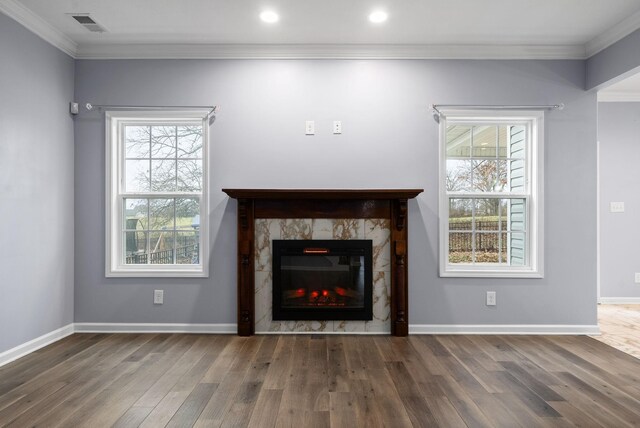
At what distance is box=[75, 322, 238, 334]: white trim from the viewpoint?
3529 millimetres

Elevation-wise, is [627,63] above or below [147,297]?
above

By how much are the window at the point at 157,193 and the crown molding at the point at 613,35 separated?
3575 mm

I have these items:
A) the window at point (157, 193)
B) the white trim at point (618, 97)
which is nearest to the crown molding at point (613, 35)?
the white trim at point (618, 97)

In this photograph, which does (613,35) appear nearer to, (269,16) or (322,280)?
(269,16)

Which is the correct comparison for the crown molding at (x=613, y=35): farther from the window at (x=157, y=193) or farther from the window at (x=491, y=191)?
the window at (x=157, y=193)

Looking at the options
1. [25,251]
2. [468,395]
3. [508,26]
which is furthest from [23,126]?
[508,26]

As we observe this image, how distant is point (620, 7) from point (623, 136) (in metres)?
2.47

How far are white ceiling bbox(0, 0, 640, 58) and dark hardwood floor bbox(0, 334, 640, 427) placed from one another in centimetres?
255

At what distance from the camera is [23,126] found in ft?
9.73

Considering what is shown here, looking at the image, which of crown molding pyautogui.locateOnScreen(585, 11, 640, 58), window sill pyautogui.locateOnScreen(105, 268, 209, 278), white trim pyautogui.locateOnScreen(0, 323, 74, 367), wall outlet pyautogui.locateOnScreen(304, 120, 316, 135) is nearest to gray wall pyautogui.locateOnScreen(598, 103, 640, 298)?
crown molding pyautogui.locateOnScreen(585, 11, 640, 58)

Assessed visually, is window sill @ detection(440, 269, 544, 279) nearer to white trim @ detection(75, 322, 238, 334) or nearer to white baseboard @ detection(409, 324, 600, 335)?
white baseboard @ detection(409, 324, 600, 335)

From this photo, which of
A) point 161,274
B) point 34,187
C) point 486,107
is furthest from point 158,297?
point 486,107

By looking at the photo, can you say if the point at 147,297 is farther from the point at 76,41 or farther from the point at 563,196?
the point at 563,196

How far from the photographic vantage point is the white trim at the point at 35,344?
9.20 ft
